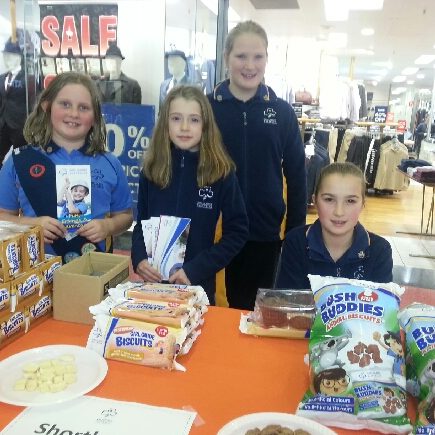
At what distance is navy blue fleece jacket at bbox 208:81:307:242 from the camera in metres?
2.11

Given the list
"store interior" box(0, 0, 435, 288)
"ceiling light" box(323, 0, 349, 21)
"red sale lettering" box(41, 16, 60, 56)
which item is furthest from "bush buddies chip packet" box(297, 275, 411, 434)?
"ceiling light" box(323, 0, 349, 21)

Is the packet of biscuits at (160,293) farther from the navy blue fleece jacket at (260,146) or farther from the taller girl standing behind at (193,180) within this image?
the navy blue fleece jacket at (260,146)

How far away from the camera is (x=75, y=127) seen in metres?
1.83

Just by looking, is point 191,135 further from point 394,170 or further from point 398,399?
point 394,170

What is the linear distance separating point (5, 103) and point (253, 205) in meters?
3.57

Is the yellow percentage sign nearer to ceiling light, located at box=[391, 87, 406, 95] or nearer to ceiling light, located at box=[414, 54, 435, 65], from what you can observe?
ceiling light, located at box=[414, 54, 435, 65]

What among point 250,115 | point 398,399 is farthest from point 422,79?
point 398,399

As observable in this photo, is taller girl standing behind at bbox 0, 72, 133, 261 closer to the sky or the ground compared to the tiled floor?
closer to the sky

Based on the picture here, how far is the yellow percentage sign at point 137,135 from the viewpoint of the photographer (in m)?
3.80

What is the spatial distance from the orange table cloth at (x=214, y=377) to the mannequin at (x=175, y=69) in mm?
3904

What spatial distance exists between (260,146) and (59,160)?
33.0 inches

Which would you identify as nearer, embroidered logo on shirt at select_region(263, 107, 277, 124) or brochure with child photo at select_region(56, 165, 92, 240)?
brochure with child photo at select_region(56, 165, 92, 240)

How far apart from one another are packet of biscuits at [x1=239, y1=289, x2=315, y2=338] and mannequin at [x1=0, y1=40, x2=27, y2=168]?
4.03 m

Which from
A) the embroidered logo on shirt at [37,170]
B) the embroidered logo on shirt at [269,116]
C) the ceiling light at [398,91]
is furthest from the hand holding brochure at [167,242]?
the ceiling light at [398,91]
